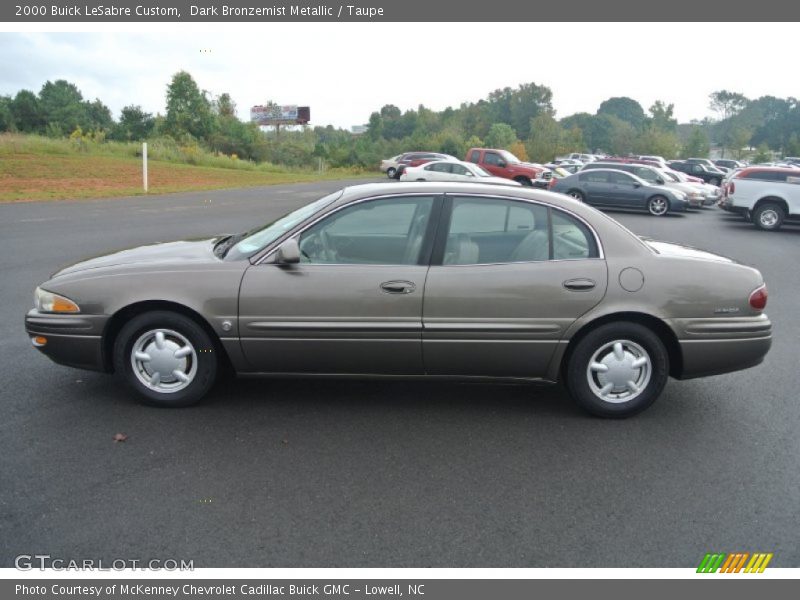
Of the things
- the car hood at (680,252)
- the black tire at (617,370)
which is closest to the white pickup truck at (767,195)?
the car hood at (680,252)

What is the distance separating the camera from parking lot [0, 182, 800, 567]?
3311 millimetres

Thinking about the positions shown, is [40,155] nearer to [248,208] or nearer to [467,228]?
[248,208]

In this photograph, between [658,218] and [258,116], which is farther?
[258,116]

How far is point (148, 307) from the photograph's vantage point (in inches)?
190

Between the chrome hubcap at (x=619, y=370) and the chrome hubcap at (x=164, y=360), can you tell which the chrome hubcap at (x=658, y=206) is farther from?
the chrome hubcap at (x=164, y=360)

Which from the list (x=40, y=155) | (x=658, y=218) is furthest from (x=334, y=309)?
(x=40, y=155)

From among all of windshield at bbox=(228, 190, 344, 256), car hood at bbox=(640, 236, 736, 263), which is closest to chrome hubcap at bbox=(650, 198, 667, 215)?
car hood at bbox=(640, 236, 736, 263)

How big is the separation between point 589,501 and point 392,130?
400 ft

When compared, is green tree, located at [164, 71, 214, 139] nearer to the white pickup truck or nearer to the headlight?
the white pickup truck

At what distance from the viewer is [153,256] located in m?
5.18

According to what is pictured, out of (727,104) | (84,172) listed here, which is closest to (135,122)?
(84,172)

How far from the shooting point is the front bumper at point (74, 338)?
15.7ft

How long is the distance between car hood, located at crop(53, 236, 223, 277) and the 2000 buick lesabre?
0.10 m

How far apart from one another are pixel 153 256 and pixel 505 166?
2933 centimetres
